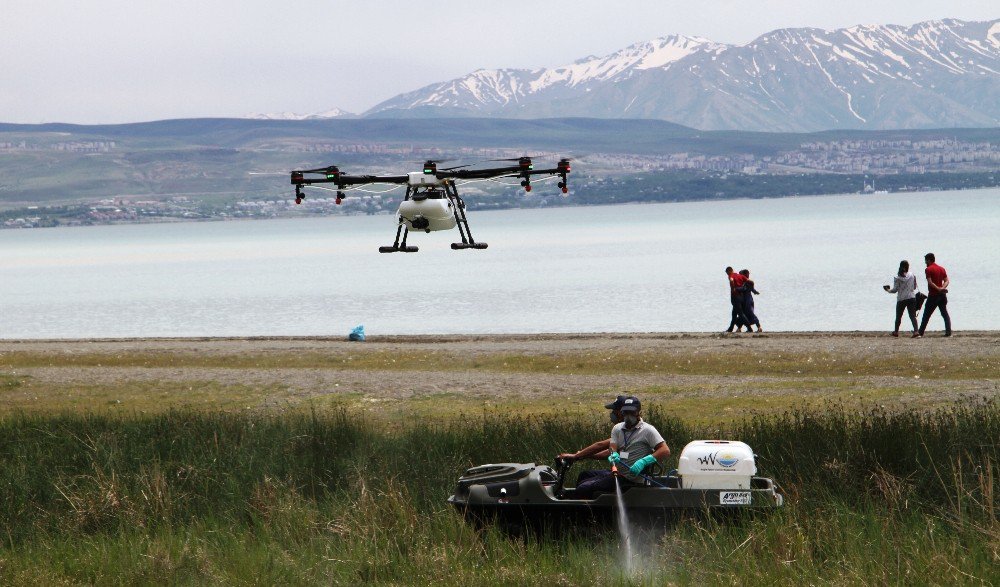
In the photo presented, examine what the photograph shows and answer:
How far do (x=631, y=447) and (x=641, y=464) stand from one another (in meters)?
0.34

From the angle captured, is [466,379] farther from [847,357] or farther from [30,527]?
[30,527]

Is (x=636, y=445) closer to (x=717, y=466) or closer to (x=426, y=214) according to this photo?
(x=717, y=466)

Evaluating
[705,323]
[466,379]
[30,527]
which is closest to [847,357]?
[466,379]

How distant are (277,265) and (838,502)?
155422mm

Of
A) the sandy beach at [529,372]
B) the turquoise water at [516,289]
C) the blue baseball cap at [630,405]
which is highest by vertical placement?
the blue baseball cap at [630,405]

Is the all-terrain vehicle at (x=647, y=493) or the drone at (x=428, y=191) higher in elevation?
the drone at (x=428, y=191)

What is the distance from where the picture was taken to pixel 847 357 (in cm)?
3334

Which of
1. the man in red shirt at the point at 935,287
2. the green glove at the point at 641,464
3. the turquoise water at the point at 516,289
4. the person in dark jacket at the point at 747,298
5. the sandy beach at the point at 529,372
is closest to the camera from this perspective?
the green glove at the point at 641,464

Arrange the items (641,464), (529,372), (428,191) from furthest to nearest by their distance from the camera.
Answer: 1. (428,191)
2. (529,372)
3. (641,464)

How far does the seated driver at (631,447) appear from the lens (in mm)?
13945

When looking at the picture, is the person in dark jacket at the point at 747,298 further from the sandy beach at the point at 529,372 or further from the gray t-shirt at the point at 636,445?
the gray t-shirt at the point at 636,445

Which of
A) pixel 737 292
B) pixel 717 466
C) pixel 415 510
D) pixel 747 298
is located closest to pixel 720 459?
pixel 717 466

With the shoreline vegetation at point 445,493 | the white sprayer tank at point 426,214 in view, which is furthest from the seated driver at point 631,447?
the white sprayer tank at point 426,214

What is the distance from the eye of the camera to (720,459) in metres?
14.0
